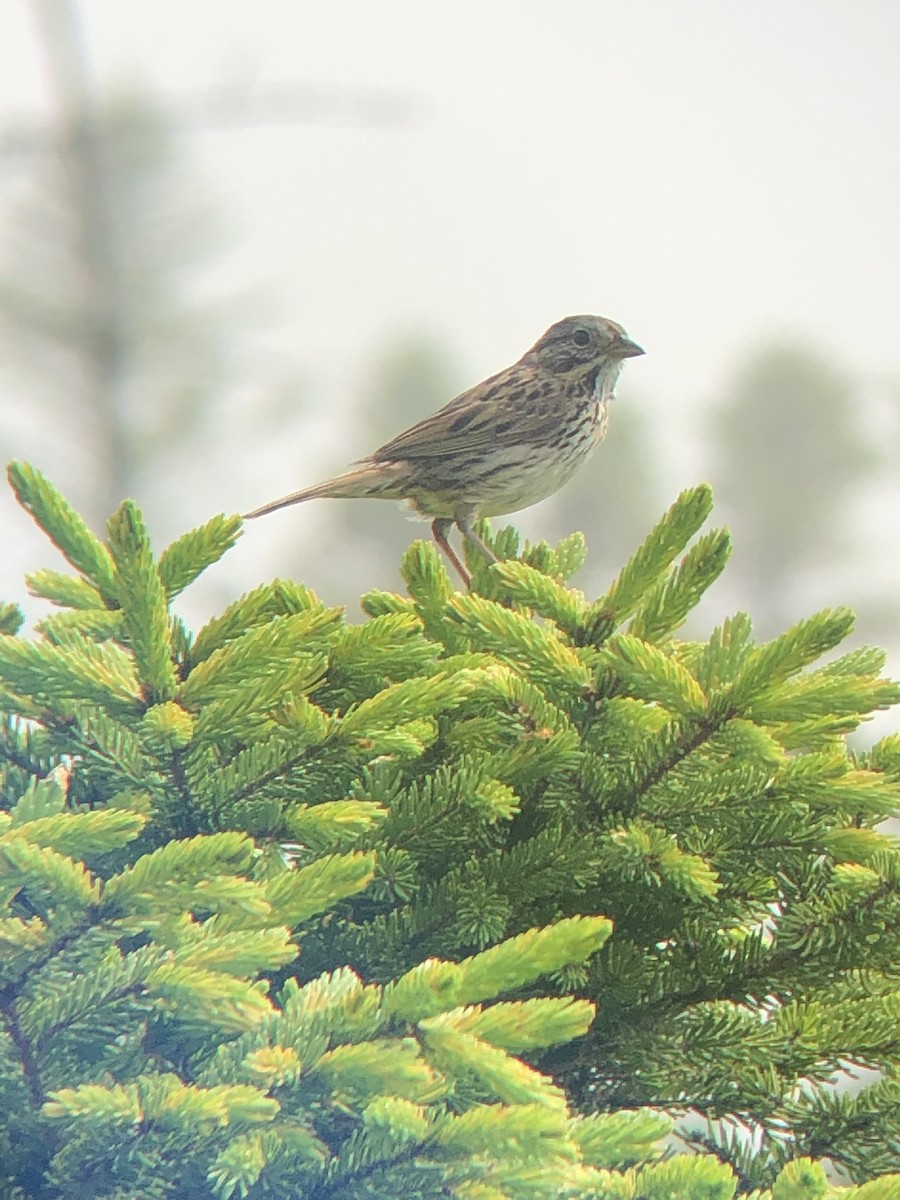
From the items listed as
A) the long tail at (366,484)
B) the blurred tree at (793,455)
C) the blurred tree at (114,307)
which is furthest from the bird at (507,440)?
the blurred tree at (793,455)

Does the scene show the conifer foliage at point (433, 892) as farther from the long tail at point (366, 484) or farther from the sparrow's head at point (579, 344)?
the sparrow's head at point (579, 344)

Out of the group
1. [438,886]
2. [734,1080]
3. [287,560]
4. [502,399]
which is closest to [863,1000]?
[734,1080]

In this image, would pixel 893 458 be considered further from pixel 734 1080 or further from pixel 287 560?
pixel 734 1080

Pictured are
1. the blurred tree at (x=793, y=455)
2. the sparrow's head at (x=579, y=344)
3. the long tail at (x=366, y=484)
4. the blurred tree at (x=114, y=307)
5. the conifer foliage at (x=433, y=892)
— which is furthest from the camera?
the blurred tree at (x=793, y=455)

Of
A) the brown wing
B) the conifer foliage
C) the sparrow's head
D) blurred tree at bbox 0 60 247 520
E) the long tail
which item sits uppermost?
blurred tree at bbox 0 60 247 520

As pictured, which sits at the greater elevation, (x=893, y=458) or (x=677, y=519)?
(x=893, y=458)

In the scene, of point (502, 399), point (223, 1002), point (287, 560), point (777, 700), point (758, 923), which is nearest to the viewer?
point (223, 1002)

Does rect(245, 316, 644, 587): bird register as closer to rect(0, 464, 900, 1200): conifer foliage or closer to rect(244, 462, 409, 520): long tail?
rect(244, 462, 409, 520): long tail

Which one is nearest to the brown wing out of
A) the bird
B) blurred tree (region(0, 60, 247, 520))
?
the bird
